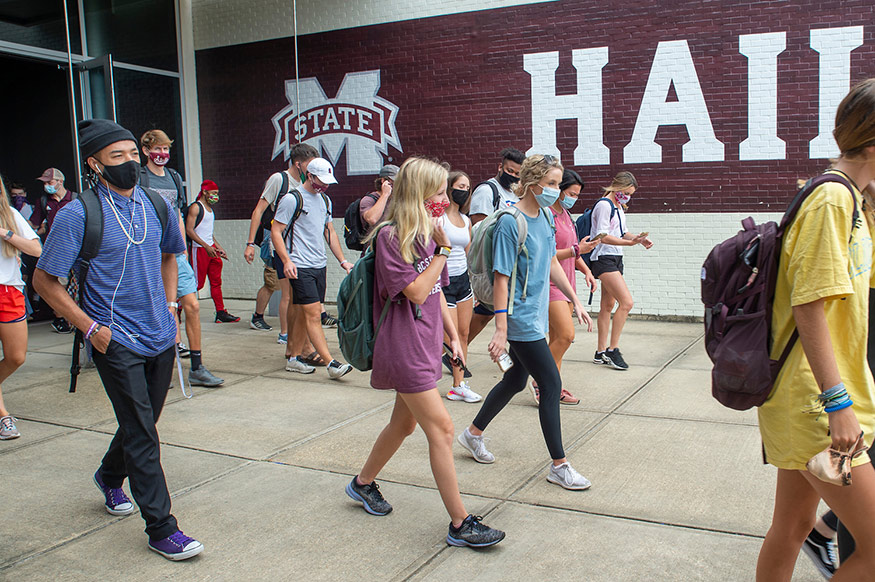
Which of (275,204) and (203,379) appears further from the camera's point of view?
(275,204)

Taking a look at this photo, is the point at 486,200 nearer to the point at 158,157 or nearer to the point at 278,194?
the point at 278,194

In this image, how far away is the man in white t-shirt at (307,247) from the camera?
696 cm

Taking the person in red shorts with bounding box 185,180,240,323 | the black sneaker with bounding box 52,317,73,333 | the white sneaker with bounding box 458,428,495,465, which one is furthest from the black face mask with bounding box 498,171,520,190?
the black sneaker with bounding box 52,317,73,333

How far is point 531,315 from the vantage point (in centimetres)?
427

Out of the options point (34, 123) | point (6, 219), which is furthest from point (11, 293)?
point (34, 123)

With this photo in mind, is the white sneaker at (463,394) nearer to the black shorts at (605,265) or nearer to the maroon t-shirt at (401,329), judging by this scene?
the black shorts at (605,265)

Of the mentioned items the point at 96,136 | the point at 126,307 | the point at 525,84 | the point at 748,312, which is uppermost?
the point at 525,84

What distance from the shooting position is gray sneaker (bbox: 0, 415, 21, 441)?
5207 millimetres

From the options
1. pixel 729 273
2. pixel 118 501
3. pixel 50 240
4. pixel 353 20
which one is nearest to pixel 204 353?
pixel 118 501

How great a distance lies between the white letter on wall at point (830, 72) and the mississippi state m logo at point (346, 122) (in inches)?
228

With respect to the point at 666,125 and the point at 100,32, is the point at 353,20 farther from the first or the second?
the point at 666,125

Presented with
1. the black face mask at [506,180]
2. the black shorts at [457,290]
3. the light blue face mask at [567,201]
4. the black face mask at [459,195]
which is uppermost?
the black face mask at [506,180]

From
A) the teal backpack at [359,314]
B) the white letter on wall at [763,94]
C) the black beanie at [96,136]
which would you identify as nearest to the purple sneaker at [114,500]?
the teal backpack at [359,314]

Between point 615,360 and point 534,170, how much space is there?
334cm
